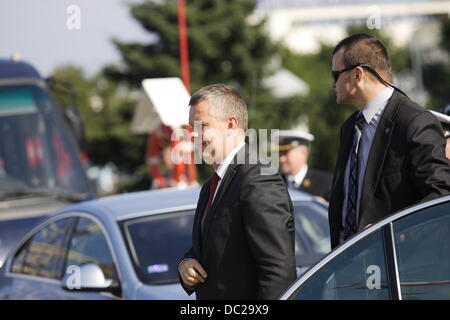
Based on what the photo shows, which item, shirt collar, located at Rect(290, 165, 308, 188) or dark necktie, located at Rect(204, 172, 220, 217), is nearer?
dark necktie, located at Rect(204, 172, 220, 217)

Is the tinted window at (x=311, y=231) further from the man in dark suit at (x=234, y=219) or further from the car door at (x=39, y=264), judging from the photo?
the man in dark suit at (x=234, y=219)

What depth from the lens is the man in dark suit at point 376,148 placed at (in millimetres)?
3743

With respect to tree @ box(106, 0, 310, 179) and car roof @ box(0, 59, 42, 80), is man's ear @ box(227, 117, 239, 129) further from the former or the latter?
tree @ box(106, 0, 310, 179)

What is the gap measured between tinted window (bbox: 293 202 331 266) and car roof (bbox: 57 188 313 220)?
0.16m

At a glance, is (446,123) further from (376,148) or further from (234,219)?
(234,219)

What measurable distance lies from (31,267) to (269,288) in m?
3.68

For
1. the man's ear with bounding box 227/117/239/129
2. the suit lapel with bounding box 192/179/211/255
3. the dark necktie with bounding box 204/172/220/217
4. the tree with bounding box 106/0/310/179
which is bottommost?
the tree with bounding box 106/0/310/179

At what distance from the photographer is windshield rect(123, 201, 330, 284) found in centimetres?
568

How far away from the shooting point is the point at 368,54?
13.3 feet

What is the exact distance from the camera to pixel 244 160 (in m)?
3.66

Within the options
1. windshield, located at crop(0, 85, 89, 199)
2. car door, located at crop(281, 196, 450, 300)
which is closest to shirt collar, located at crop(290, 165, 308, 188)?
windshield, located at crop(0, 85, 89, 199)

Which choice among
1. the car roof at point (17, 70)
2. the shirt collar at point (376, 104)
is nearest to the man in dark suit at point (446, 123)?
the shirt collar at point (376, 104)

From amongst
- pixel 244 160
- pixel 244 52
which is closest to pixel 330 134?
pixel 244 52

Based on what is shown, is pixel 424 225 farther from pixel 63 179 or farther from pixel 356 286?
pixel 63 179
